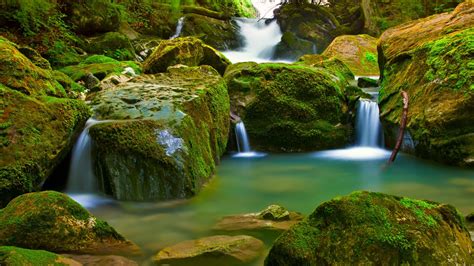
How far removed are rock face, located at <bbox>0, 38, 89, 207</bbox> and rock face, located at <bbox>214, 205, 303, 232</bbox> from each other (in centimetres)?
211

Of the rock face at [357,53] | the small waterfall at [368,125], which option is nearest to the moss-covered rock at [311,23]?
the rock face at [357,53]

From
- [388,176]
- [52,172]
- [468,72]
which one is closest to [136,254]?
[52,172]

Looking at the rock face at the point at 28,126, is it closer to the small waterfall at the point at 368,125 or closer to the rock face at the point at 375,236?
the rock face at the point at 375,236

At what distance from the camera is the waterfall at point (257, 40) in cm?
1903

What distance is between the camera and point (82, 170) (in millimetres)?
5668

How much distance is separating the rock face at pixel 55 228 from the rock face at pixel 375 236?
4.87 feet

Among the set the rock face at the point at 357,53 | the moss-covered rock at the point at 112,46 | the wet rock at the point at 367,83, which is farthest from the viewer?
the rock face at the point at 357,53

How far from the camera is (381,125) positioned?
886 centimetres

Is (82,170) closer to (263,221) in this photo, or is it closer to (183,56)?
(263,221)

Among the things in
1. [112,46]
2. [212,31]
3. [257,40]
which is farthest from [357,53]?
[112,46]

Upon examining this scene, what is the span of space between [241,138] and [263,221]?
4.54 metres

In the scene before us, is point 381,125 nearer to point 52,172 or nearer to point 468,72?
point 468,72

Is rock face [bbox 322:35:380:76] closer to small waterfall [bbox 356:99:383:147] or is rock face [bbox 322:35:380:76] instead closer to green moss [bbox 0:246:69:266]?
small waterfall [bbox 356:99:383:147]

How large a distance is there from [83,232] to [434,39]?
7402 mm
